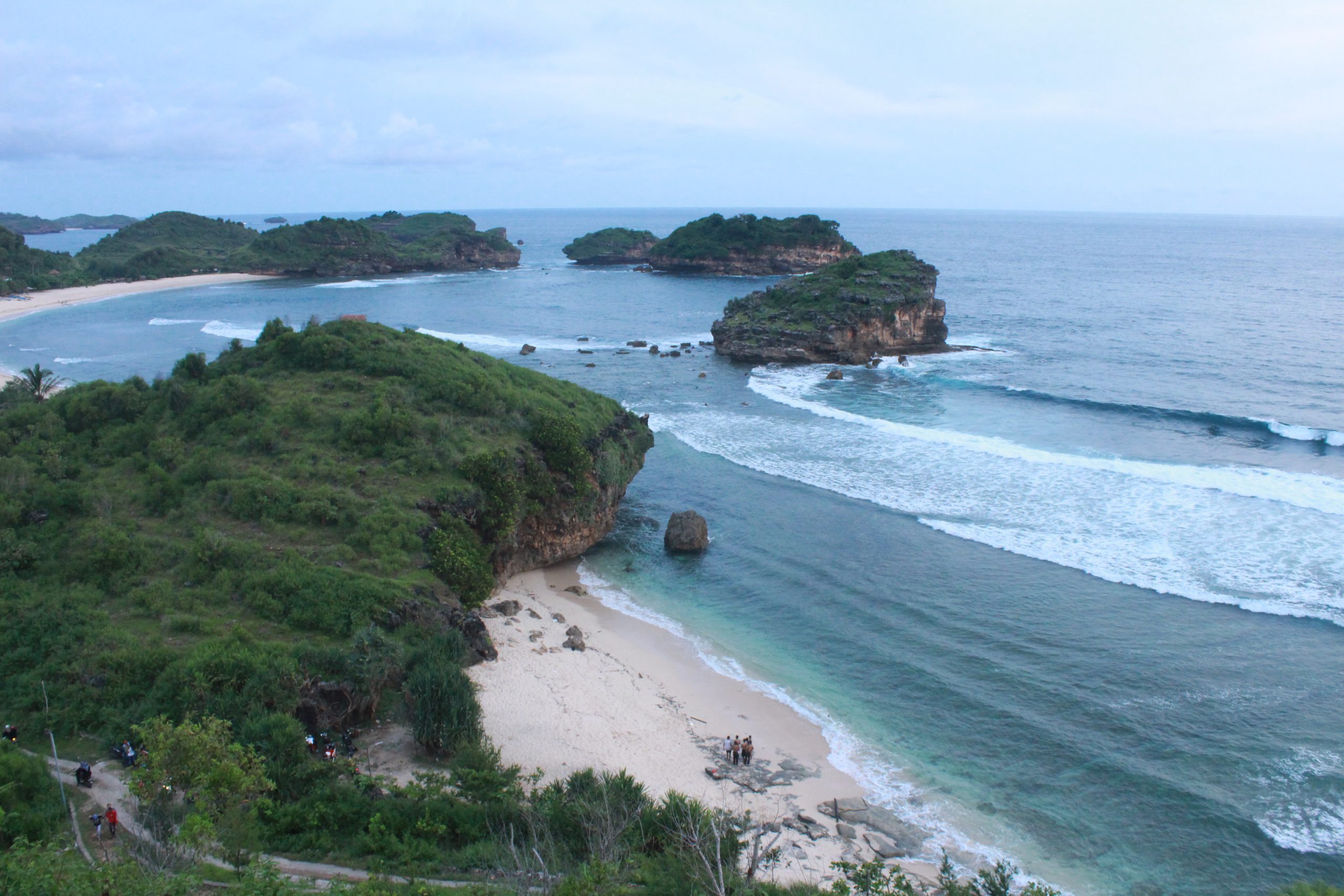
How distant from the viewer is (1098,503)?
37125 millimetres

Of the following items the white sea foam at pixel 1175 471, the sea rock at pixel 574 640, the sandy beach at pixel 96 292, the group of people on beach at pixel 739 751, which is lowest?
the group of people on beach at pixel 739 751

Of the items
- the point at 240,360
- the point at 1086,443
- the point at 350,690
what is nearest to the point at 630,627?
the point at 350,690

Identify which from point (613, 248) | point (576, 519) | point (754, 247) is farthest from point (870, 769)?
point (613, 248)

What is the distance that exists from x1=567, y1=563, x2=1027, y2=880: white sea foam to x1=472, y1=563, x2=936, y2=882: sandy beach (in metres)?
0.30

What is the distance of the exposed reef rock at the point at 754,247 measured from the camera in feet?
413

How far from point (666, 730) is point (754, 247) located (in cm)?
11360

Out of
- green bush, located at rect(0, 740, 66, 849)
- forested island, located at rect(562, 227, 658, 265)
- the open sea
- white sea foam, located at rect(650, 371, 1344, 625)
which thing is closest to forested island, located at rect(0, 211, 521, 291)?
forested island, located at rect(562, 227, 658, 265)

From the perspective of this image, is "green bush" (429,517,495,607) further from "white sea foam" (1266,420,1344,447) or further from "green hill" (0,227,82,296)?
"green hill" (0,227,82,296)

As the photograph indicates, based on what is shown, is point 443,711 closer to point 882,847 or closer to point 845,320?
point 882,847

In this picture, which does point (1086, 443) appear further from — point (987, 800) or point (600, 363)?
→ point (600, 363)

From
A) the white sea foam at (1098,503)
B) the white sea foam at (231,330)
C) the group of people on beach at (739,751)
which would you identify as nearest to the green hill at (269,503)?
the group of people on beach at (739,751)

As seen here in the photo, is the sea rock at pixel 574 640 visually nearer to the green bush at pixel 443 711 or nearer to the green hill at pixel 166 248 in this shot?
the green bush at pixel 443 711

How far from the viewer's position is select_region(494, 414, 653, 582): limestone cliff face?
102 feet

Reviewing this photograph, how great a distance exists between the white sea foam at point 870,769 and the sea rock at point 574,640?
2.93 meters
